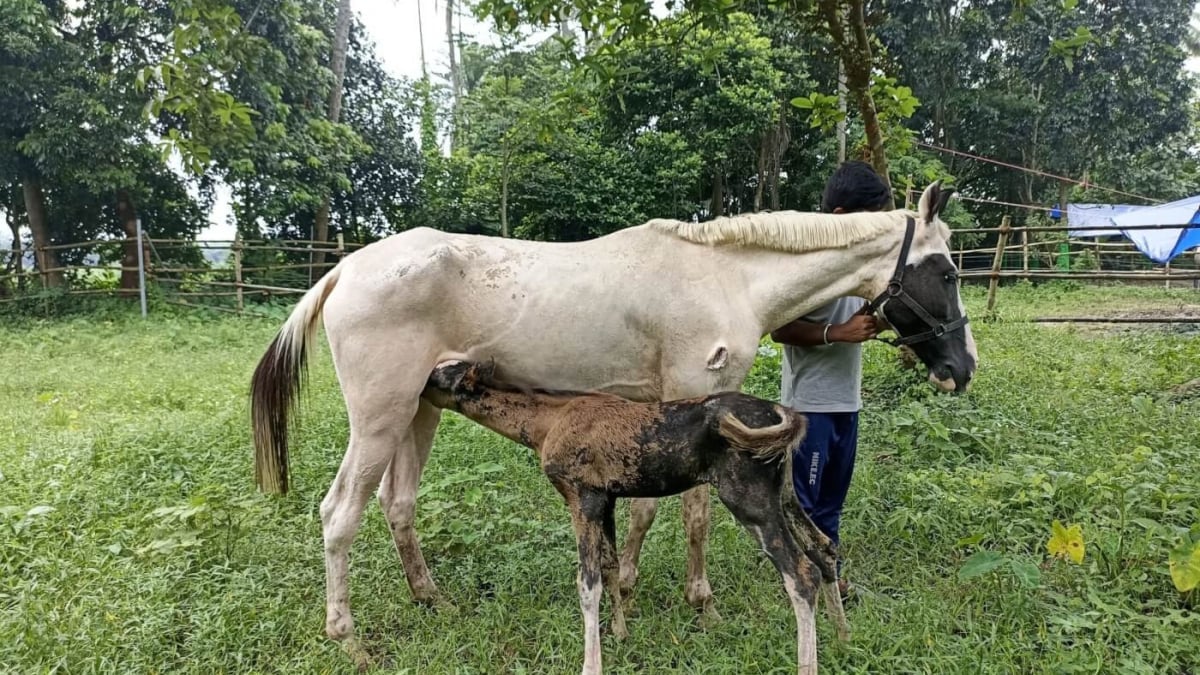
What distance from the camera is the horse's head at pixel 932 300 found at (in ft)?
9.20

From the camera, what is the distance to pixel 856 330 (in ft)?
9.11

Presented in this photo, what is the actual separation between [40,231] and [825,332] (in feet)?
51.6

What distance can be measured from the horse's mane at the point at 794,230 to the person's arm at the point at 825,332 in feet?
1.06

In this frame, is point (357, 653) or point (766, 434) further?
point (357, 653)

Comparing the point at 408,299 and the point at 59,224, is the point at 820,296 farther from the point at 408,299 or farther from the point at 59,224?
the point at 59,224

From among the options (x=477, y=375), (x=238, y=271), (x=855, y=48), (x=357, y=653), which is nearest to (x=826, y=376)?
(x=477, y=375)

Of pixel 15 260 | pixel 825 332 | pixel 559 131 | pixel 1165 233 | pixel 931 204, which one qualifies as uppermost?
pixel 559 131

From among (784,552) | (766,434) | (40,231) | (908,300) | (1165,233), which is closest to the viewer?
(766,434)

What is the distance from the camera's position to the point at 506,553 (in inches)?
138

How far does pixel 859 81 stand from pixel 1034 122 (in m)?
16.8

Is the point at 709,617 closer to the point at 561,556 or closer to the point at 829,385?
the point at 561,556

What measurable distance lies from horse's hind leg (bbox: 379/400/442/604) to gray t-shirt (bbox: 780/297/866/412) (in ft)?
5.64

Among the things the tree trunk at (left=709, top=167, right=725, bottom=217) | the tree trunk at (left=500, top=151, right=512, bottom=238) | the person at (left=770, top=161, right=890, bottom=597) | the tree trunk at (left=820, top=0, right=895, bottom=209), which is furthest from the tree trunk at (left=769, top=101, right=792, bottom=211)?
the person at (left=770, top=161, right=890, bottom=597)

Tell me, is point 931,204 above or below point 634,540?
above
